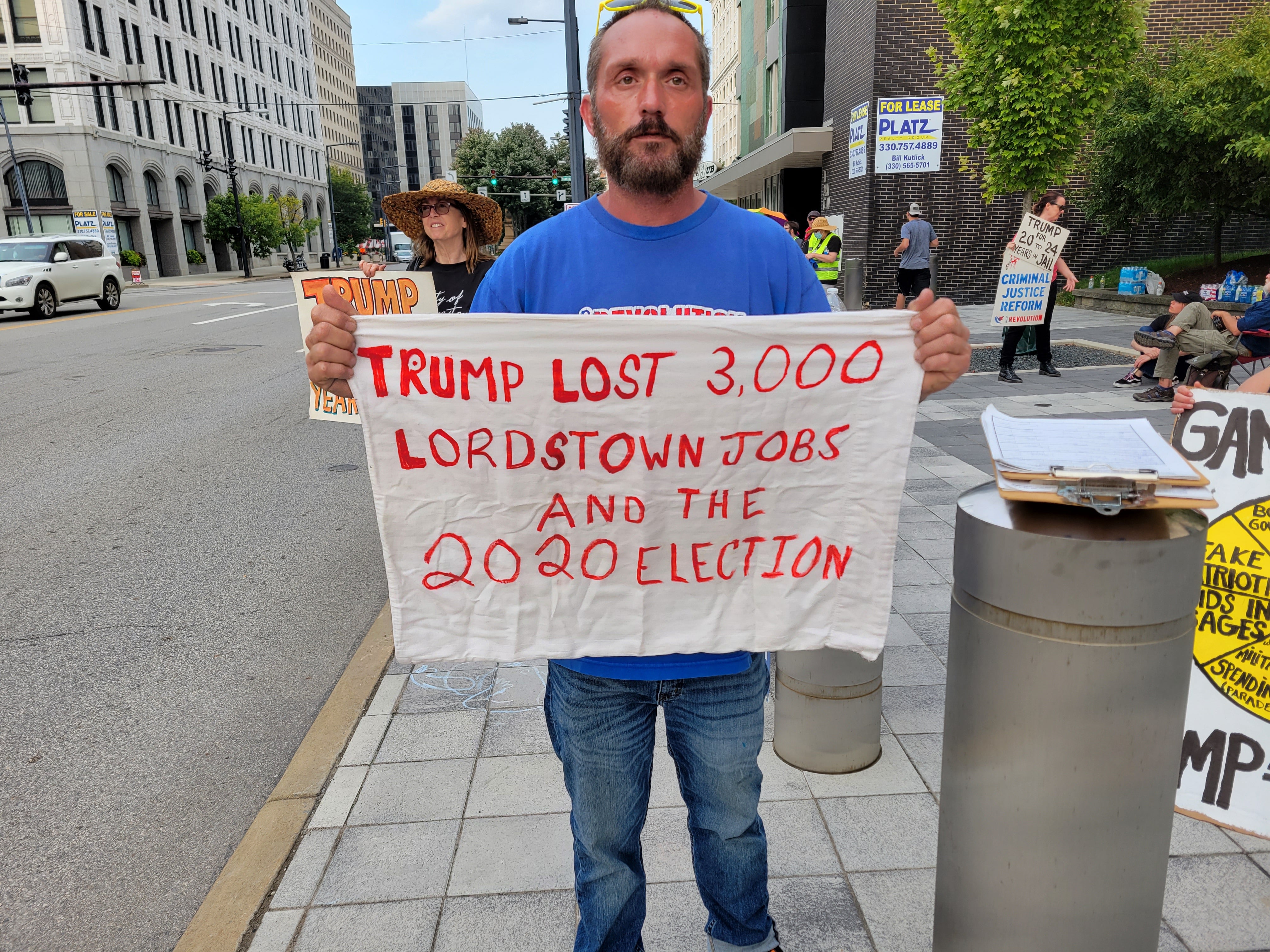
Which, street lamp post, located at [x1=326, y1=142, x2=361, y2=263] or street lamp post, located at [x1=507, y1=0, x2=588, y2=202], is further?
street lamp post, located at [x1=326, y1=142, x2=361, y2=263]

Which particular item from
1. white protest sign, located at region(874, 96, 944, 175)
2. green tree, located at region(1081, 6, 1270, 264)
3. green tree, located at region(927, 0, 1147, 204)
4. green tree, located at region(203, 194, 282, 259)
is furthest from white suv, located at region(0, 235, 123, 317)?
green tree, located at region(203, 194, 282, 259)

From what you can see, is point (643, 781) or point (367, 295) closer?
point (643, 781)

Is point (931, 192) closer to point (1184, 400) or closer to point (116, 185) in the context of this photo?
point (1184, 400)

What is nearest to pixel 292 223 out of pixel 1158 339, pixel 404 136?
pixel 1158 339

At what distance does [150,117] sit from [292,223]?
1286 centimetres

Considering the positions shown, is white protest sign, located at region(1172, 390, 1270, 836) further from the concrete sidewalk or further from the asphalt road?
the asphalt road

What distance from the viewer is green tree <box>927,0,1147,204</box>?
11805 mm

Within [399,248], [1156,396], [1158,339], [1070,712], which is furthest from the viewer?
[399,248]

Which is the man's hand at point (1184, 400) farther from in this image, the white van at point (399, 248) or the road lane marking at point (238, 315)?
the white van at point (399, 248)

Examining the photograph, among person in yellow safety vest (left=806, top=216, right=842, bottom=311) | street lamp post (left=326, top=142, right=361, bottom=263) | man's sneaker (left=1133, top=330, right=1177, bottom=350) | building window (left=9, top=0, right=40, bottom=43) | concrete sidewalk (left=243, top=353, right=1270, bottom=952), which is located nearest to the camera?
concrete sidewalk (left=243, top=353, right=1270, bottom=952)

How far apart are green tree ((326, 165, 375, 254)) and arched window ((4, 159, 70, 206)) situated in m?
52.2

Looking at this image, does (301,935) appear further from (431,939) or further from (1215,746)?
(1215,746)

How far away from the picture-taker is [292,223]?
213ft

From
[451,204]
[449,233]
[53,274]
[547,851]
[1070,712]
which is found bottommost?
[547,851]
